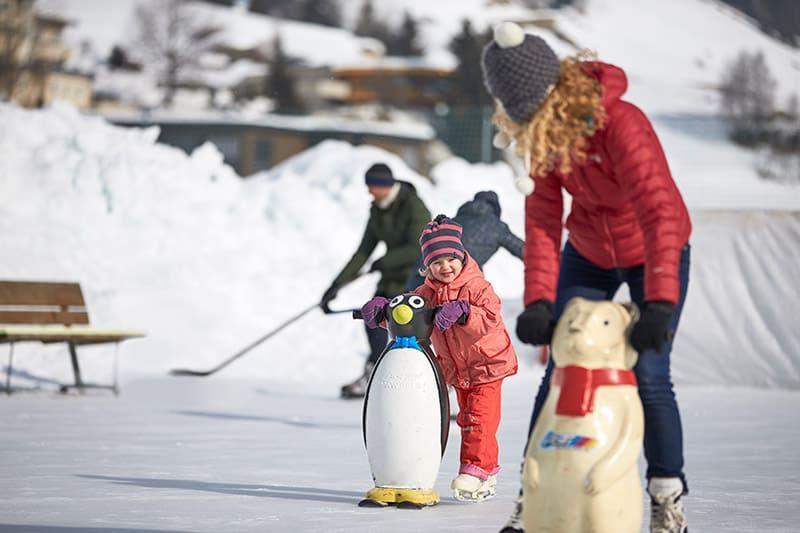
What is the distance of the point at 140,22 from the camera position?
90.3 metres

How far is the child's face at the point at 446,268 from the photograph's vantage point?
17.1ft

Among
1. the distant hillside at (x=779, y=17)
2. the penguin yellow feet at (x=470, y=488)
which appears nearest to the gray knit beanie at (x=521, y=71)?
the penguin yellow feet at (x=470, y=488)

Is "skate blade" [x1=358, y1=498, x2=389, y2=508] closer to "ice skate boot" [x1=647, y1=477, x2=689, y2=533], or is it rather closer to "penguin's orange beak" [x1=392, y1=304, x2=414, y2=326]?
"penguin's orange beak" [x1=392, y1=304, x2=414, y2=326]

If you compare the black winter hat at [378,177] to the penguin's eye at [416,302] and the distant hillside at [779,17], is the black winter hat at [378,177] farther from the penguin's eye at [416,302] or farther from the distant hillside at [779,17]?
the distant hillside at [779,17]

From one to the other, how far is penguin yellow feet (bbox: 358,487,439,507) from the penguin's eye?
65 centimetres

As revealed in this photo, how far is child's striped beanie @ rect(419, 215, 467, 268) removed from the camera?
517cm

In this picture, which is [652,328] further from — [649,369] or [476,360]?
[476,360]

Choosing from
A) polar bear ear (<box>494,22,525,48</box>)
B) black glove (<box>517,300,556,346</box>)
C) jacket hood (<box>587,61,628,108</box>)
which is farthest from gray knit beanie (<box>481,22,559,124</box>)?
black glove (<box>517,300,556,346</box>)

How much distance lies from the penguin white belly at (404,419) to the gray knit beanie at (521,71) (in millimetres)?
1531

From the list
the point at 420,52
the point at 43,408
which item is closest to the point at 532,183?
the point at 43,408

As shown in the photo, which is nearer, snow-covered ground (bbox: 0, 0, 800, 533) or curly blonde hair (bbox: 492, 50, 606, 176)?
curly blonde hair (bbox: 492, 50, 606, 176)

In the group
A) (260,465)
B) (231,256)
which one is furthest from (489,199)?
(231,256)

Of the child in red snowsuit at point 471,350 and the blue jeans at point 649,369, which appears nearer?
the blue jeans at point 649,369

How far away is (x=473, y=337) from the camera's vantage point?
522 centimetres
